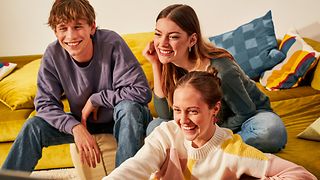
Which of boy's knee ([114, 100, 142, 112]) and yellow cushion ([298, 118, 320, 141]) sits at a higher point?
boy's knee ([114, 100, 142, 112])

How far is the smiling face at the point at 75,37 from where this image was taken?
5.73 feet

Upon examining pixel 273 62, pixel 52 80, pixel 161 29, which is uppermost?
pixel 161 29

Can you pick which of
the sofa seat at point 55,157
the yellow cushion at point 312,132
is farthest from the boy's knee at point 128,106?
the sofa seat at point 55,157

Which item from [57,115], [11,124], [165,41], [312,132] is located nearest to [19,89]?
[11,124]

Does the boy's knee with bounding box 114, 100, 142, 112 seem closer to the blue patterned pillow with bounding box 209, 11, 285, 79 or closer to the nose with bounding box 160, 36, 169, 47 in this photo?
the nose with bounding box 160, 36, 169, 47

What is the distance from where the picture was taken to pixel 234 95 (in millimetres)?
1610

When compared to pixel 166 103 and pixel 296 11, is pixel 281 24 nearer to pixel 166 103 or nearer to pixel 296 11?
pixel 296 11

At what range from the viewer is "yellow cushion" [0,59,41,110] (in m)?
2.62

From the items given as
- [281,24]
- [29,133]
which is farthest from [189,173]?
[281,24]

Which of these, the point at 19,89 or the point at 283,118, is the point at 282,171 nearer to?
the point at 283,118

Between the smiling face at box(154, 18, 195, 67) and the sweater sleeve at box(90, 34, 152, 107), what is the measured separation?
0.60ft

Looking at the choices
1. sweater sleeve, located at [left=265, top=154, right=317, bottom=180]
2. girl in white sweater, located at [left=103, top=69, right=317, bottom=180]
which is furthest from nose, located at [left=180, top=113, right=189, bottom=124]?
sweater sleeve, located at [left=265, top=154, right=317, bottom=180]

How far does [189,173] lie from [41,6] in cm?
235

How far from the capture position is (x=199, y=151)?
133 centimetres
